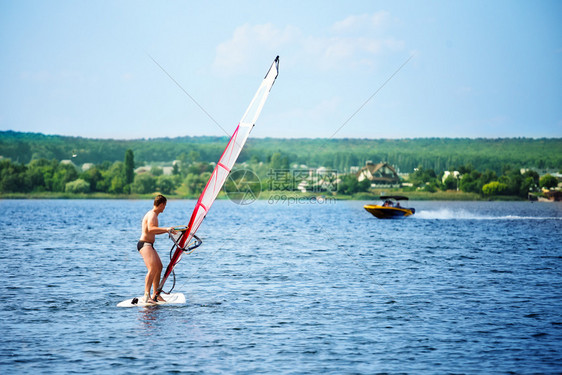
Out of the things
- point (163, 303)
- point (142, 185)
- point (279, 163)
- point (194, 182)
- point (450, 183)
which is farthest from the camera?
point (194, 182)

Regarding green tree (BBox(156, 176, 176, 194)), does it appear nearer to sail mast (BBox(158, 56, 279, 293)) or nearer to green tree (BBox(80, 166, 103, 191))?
green tree (BBox(80, 166, 103, 191))

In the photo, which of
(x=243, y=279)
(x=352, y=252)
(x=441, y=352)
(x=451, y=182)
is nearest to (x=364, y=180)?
(x=451, y=182)

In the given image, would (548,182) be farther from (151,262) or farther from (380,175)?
(151,262)

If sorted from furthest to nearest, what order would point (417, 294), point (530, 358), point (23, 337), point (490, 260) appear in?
point (490, 260), point (417, 294), point (23, 337), point (530, 358)

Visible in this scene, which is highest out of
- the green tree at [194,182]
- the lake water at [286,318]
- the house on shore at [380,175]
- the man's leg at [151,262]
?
the house on shore at [380,175]

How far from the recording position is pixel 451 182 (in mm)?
175500

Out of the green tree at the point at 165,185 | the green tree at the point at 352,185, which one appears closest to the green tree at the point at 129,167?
the green tree at the point at 165,185

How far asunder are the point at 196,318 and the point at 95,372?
4165 mm

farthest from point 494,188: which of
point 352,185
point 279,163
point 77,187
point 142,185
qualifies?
point 77,187

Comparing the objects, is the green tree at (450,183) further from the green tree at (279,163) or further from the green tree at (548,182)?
the green tree at (279,163)

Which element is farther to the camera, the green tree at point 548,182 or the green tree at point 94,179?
the green tree at point 548,182

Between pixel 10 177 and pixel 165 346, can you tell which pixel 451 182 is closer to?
pixel 10 177

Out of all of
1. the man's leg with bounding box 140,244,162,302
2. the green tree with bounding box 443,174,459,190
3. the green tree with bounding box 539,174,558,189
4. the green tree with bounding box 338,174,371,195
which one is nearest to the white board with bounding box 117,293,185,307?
the man's leg with bounding box 140,244,162,302

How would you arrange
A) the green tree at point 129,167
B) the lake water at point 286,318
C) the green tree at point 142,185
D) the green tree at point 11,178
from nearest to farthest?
the lake water at point 286,318
the green tree at point 129,167
the green tree at point 142,185
the green tree at point 11,178
